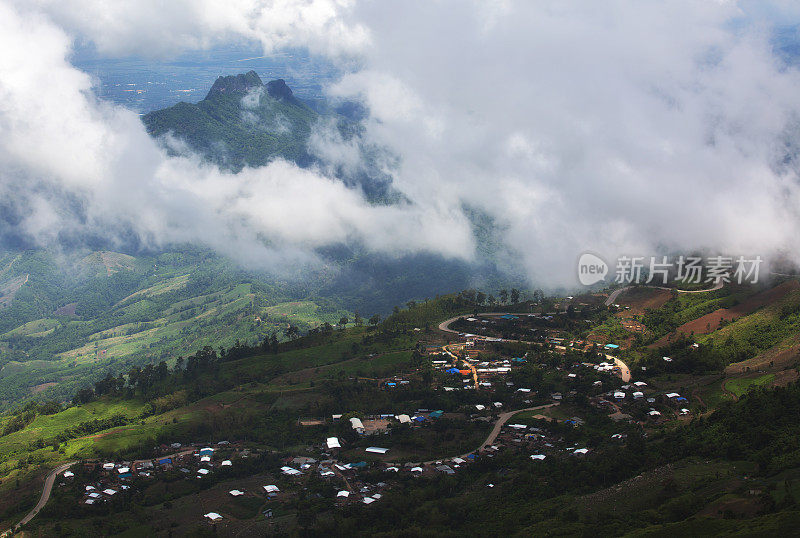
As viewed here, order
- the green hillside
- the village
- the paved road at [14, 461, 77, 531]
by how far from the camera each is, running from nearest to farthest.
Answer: the green hillside, the paved road at [14, 461, 77, 531], the village

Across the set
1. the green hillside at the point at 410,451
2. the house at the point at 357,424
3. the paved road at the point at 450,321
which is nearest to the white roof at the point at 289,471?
the green hillside at the point at 410,451

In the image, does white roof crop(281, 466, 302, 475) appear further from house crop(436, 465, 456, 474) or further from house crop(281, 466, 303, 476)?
house crop(436, 465, 456, 474)

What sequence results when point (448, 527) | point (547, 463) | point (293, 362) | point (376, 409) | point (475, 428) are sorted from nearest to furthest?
point (448, 527) → point (547, 463) → point (475, 428) → point (376, 409) → point (293, 362)

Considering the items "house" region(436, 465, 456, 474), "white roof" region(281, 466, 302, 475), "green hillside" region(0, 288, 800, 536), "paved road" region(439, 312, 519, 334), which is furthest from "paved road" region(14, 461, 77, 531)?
"paved road" region(439, 312, 519, 334)

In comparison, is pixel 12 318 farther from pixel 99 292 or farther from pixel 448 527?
pixel 448 527

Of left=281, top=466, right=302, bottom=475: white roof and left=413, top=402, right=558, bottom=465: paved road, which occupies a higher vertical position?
left=413, top=402, right=558, bottom=465: paved road

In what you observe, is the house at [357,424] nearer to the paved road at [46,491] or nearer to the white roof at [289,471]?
the white roof at [289,471]

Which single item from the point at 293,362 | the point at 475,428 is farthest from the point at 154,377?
the point at 475,428
